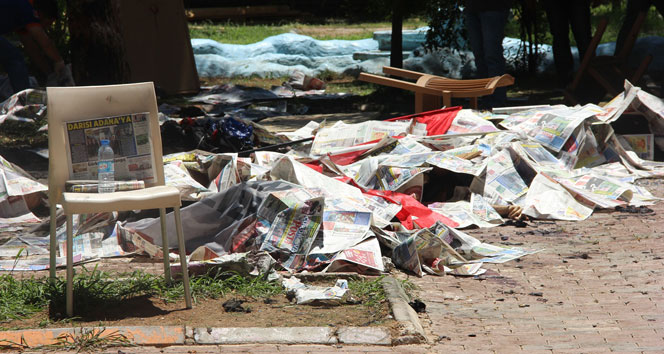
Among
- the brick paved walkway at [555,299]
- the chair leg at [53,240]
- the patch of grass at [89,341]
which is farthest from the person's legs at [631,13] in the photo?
the patch of grass at [89,341]

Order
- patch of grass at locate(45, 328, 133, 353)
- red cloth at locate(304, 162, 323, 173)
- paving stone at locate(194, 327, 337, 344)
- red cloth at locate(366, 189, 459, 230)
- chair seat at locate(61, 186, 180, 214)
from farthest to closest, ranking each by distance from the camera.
A: red cloth at locate(304, 162, 323, 173), red cloth at locate(366, 189, 459, 230), chair seat at locate(61, 186, 180, 214), paving stone at locate(194, 327, 337, 344), patch of grass at locate(45, 328, 133, 353)

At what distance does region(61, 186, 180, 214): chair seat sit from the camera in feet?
10.5

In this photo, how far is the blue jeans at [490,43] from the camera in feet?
26.0

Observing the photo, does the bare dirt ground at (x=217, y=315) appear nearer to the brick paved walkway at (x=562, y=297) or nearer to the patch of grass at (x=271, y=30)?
the brick paved walkway at (x=562, y=297)

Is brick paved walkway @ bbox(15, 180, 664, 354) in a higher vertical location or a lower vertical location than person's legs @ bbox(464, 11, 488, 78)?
lower

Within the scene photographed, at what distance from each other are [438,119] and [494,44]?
72.0 inches

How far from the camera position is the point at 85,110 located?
345 centimetres

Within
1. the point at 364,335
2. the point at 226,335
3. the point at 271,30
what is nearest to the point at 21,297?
the point at 226,335

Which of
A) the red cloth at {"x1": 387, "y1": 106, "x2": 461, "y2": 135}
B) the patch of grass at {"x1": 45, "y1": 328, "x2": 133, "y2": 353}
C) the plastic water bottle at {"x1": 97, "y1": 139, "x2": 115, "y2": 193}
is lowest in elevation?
the patch of grass at {"x1": 45, "y1": 328, "x2": 133, "y2": 353}

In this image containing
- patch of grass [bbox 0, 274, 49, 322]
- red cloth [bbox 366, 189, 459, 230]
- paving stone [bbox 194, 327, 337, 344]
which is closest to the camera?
paving stone [bbox 194, 327, 337, 344]

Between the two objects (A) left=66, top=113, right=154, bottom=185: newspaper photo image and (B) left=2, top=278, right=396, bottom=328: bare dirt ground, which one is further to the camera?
(A) left=66, top=113, right=154, bottom=185: newspaper photo image

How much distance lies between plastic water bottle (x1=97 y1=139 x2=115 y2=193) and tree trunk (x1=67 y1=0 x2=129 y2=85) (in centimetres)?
414

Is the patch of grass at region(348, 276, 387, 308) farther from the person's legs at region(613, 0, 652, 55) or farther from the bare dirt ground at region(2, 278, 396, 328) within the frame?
the person's legs at region(613, 0, 652, 55)

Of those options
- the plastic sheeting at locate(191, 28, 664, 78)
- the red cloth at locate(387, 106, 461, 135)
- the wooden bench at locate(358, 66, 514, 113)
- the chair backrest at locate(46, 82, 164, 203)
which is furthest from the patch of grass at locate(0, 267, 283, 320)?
the plastic sheeting at locate(191, 28, 664, 78)
